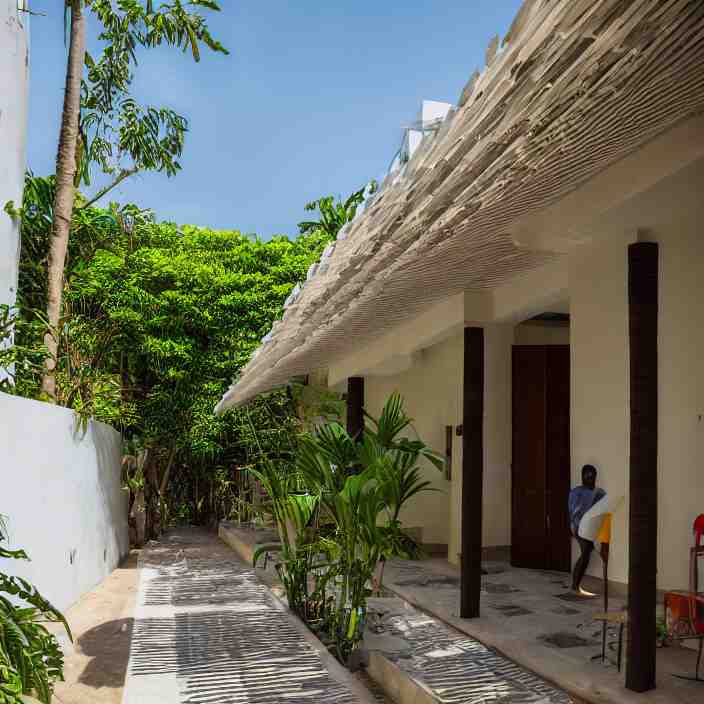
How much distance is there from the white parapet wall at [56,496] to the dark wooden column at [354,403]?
2879 mm

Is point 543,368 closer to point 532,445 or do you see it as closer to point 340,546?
point 532,445

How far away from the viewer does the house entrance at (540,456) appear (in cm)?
786

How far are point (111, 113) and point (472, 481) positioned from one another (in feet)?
28.8

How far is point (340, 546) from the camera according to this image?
497 cm

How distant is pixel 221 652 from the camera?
15.9 ft

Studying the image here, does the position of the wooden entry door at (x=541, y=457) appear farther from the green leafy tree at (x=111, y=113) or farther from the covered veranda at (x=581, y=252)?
the green leafy tree at (x=111, y=113)

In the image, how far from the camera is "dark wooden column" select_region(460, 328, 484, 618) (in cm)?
550

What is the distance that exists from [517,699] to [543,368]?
4809 millimetres

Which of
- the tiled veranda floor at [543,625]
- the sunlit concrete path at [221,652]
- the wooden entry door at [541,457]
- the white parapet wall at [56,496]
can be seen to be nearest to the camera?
the tiled veranda floor at [543,625]

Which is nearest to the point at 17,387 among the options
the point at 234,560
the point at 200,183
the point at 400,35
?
the point at 234,560

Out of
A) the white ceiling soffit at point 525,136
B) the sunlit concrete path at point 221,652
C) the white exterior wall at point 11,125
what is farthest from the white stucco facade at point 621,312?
the white exterior wall at point 11,125

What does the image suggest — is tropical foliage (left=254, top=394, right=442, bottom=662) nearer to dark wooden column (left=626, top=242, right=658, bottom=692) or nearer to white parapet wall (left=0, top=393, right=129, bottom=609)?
dark wooden column (left=626, top=242, right=658, bottom=692)

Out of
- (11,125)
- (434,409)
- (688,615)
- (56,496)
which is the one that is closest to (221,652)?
(56,496)

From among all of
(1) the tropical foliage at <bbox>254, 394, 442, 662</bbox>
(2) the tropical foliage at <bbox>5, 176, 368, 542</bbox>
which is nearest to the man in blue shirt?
(1) the tropical foliage at <bbox>254, 394, 442, 662</bbox>
